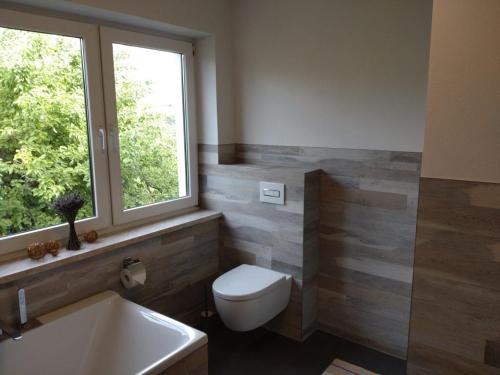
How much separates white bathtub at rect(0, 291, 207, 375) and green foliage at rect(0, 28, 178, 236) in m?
0.55

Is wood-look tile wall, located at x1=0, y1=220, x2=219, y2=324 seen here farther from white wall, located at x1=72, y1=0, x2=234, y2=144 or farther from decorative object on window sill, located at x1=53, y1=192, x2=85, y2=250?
white wall, located at x1=72, y1=0, x2=234, y2=144

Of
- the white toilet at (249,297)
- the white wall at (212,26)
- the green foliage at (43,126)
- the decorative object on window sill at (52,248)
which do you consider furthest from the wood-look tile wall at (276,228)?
the decorative object on window sill at (52,248)

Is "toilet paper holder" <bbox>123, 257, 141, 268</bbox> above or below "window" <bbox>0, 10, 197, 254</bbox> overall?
below

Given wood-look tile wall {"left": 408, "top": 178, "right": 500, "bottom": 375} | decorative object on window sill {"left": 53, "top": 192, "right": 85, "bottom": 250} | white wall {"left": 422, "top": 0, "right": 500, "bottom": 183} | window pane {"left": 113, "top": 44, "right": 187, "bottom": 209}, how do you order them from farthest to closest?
window pane {"left": 113, "top": 44, "right": 187, "bottom": 209} → decorative object on window sill {"left": 53, "top": 192, "right": 85, "bottom": 250} → wood-look tile wall {"left": 408, "top": 178, "right": 500, "bottom": 375} → white wall {"left": 422, "top": 0, "right": 500, "bottom": 183}

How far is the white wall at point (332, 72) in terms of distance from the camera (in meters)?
2.31

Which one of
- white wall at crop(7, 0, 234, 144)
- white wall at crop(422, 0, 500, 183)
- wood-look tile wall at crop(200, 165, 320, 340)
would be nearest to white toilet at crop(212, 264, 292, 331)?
wood-look tile wall at crop(200, 165, 320, 340)

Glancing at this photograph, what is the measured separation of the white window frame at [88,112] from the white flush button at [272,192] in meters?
1.00

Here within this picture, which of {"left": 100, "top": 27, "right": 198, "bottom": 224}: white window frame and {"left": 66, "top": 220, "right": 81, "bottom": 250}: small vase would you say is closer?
{"left": 66, "top": 220, "right": 81, "bottom": 250}: small vase

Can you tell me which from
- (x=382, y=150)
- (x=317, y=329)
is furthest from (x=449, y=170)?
(x=317, y=329)

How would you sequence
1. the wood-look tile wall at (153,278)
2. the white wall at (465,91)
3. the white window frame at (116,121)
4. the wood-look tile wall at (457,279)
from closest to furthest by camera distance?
the white wall at (465,91)
the wood-look tile wall at (457,279)
the wood-look tile wall at (153,278)
the white window frame at (116,121)

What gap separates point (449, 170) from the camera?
1.85 meters

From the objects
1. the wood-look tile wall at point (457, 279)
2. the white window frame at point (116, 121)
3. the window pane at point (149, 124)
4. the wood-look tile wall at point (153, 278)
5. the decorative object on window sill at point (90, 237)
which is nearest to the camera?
the wood-look tile wall at point (457, 279)

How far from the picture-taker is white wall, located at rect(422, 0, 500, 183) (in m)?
1.69

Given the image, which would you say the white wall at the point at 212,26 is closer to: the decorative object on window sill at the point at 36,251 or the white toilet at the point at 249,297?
the white toilet at the point at 249,297
